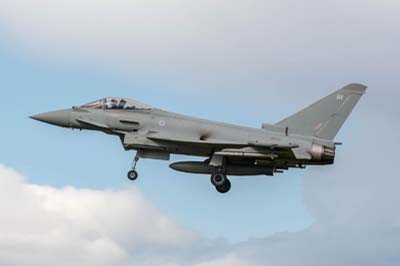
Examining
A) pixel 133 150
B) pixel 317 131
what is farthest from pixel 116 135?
pixel 317 131

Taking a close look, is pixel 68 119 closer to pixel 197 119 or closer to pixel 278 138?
pixel 197 119

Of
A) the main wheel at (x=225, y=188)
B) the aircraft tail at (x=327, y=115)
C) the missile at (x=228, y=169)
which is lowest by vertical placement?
the main wheel at (x=225, y=188)

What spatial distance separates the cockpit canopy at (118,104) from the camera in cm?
4806

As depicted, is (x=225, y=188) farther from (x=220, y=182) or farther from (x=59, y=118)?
(x=59, y=118)

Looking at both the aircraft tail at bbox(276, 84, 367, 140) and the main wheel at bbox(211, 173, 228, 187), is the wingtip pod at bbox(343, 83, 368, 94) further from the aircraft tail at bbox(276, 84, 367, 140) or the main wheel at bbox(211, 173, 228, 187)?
the main wheel at bbox(211, 173, 228, 187)

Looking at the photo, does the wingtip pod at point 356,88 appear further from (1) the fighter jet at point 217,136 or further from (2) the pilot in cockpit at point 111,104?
(2) the pilot in cockpit at point 111,104

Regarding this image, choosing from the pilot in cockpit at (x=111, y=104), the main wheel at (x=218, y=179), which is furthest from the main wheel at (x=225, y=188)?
the pilot in cockpit at (x=111, y=104)

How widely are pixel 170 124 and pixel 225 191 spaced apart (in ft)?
13.3

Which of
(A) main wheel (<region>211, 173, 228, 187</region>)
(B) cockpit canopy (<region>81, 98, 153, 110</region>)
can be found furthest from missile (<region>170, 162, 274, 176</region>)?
(B) cockpit canopy (<region>81, 98, 153, 110</region>)

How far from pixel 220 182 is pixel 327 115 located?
20.2 ft

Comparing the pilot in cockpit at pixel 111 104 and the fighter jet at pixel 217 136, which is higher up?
the pilot in cockpit at pixel 111 104

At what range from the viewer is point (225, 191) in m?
47.8

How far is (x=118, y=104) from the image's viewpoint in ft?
158

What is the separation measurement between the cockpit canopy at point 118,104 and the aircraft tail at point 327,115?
6560 millimetres
